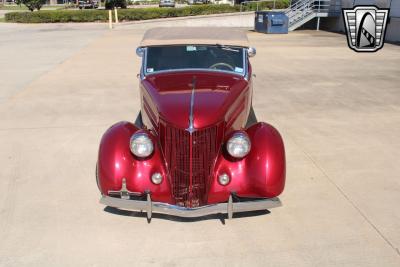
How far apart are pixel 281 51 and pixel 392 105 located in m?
8.62

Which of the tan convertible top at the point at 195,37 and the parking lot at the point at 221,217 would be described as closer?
the parking lot at the point at 221,217

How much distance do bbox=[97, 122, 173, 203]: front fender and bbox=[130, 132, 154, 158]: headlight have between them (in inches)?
3.4

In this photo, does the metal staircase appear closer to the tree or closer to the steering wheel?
the steering wheel

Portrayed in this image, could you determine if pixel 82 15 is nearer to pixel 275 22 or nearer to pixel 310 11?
pixel 275 22

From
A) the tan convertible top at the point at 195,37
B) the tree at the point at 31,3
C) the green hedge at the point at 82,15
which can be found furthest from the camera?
the tree at the point at 31,3

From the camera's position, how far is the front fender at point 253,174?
395cm

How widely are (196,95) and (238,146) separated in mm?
746

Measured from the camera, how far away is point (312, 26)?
27.1 meters

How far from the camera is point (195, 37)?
5.50m

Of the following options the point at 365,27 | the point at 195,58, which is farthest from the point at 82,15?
the point at 195,58

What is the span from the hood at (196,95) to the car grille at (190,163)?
0.34 ft

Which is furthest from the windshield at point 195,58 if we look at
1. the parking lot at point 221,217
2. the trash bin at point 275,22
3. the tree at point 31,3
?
the tree at point 31,3

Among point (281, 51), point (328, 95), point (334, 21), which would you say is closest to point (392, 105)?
point (328, 95)

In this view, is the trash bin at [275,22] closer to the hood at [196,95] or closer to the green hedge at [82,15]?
the green hedge at [82,15]
